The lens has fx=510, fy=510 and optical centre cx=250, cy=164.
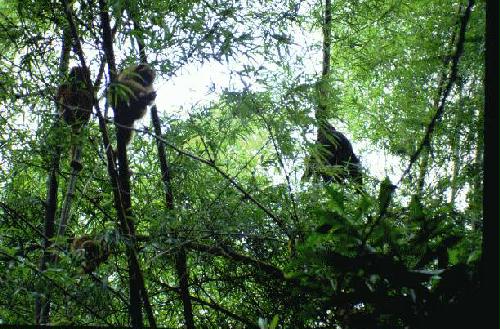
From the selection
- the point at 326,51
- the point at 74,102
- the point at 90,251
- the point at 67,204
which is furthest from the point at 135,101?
the point at 326,51

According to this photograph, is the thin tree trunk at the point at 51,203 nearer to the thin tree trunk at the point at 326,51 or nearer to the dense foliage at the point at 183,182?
the dense foliage at the point at 183,182

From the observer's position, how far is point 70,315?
2.13 metres

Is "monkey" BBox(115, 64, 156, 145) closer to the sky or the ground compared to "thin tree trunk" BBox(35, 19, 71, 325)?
closer to the sky

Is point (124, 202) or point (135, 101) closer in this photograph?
point (124, 202)

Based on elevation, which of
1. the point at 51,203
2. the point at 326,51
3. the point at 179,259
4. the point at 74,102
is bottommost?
the point at 179,259

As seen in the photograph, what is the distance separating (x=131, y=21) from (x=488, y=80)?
178cm

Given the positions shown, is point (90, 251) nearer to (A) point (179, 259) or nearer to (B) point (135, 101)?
(A) point (179, 259)

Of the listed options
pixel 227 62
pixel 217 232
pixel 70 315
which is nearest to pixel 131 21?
pixel 227 62

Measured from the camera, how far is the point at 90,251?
2.17 metres

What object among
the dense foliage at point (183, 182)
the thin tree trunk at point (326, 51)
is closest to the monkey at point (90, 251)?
the dense foliage at point (183, 182)

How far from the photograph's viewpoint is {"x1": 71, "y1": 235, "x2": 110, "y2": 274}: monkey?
207 cm

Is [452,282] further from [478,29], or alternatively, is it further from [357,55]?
[357,55]

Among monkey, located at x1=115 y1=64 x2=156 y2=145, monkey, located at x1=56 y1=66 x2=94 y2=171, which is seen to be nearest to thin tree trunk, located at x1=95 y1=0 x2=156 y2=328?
monkey, located at x1=56 y1=66 x2=94 y2=171

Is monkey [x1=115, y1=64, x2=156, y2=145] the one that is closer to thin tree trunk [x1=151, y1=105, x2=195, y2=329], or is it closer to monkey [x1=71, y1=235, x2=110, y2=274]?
thin tree trunk [x1=151, y1=105, x2=195, y2=329]
